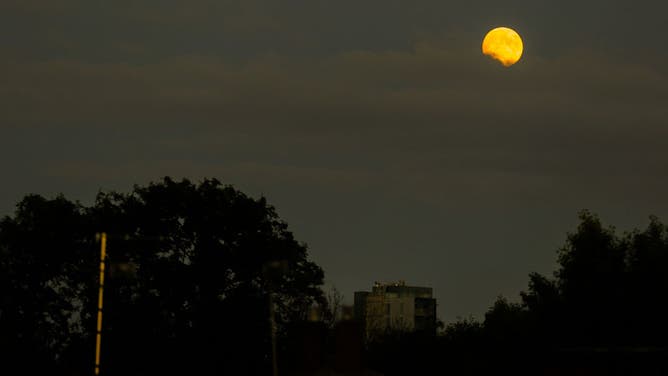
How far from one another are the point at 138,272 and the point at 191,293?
5.45 metres

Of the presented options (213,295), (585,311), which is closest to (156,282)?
(213,295)

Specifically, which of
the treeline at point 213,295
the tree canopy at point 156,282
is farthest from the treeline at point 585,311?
the tree canopy at point 156,282

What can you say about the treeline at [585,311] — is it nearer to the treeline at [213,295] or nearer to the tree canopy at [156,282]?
the treeline at [213,295]

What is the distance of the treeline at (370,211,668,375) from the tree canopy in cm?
1359

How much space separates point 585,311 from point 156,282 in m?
34.6

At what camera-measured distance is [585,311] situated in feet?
299

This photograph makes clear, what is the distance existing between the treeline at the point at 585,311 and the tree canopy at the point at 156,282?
535 inches

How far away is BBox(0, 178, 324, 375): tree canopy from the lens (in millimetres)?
98500

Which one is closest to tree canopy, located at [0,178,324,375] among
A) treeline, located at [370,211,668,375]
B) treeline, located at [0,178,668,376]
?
treeline, located at [0,178,668,376]

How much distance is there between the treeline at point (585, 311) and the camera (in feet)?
286

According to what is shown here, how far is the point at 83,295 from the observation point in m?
102

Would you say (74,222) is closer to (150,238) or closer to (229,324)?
(150,238)

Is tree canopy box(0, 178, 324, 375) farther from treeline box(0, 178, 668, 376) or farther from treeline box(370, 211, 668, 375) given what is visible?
treeline box(370, 211, 668, 375)

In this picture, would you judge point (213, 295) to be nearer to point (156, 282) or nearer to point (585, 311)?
point (156, 282)
